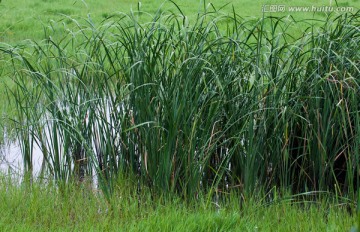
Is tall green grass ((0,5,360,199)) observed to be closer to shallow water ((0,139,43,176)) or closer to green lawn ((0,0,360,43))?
shallow water ((0,139,43,176))

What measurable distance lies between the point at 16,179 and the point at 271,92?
4.73ft

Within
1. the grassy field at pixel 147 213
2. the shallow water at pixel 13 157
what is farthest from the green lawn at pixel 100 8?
the grassy field at pixel 147 213

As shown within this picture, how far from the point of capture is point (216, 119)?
3506 mm

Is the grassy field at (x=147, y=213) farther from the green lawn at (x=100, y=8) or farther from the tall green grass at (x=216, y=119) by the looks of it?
the green lawn at (x=100, y=8)

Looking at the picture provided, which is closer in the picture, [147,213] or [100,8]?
[147,213]

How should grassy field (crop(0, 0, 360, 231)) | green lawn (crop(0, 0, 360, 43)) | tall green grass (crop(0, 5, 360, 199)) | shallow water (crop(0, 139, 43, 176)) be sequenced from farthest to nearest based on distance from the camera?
green lawn (crop(0, 0, 360, 43)) < shallow water (crop(0, 139, 43, 176)) < tall green grass (crop(0, 5, 360, 199)) < grassy field (crop(0, 0, 360, 231))

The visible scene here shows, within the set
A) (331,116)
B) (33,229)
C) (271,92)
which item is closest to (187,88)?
(271,92)

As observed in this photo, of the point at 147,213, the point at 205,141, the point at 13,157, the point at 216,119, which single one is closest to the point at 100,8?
the point at 13,157

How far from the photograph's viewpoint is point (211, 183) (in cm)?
359

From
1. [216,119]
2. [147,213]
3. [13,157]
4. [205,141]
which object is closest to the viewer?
[147,213]

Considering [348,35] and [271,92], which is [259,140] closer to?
[271,92]

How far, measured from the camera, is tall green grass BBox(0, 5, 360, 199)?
3.33 m

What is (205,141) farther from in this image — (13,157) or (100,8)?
(100,8)

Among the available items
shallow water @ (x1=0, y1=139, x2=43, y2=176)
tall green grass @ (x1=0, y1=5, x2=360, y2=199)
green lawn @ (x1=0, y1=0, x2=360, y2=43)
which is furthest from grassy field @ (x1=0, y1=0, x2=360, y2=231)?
green lawn @ (x1=0, y1=0, x2=360, y2=43)
